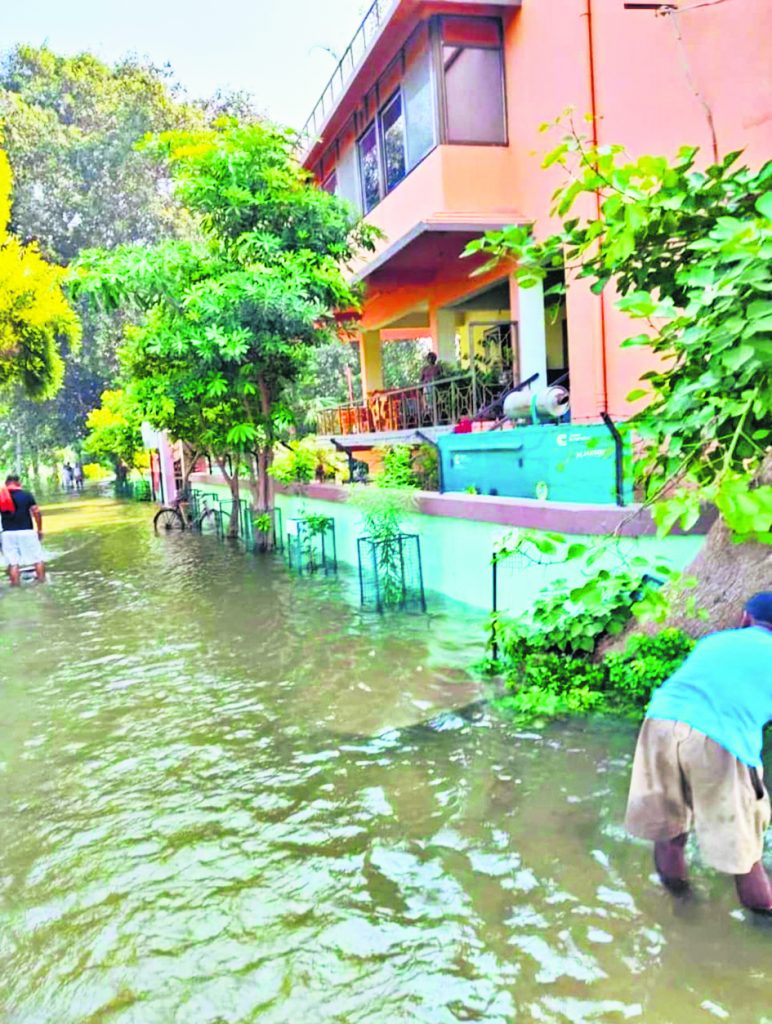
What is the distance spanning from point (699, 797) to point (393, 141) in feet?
44.3

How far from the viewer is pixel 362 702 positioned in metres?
6.01

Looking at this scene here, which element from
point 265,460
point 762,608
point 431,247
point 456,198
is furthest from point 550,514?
point 265,460

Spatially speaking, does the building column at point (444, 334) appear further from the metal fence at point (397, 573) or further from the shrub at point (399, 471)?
the metal fence at point (397, 573)

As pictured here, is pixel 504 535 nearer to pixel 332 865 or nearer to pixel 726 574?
pixel 726 574

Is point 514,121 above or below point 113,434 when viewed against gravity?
above

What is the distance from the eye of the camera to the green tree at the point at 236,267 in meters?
11.4

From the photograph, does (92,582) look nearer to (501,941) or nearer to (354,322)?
(354,322)

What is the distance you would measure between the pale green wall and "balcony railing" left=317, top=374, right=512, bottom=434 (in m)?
2.86

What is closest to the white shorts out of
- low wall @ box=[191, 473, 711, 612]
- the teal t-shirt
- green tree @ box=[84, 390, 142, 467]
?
low wall @ box=[191, 473, 711, 612]

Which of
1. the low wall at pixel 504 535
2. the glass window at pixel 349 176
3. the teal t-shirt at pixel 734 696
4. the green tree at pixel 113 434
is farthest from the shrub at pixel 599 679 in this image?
the green tree at pixel 113 434

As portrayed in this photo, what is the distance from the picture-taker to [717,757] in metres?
2.98

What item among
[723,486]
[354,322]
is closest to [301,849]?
[723,486]

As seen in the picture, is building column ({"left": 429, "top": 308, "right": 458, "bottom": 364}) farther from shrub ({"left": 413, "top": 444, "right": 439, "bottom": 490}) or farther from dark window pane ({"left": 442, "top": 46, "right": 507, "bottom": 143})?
shrub ({"left": 413, "top": 444, "right": 439, "bottom": 490})

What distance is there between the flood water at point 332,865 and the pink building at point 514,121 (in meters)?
5.87
